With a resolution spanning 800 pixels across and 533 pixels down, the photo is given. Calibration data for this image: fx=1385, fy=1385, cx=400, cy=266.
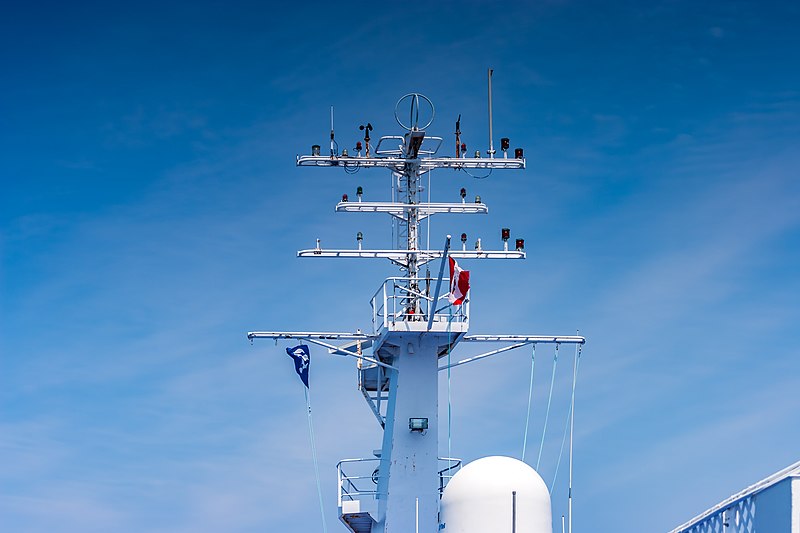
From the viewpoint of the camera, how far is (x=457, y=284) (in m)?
33.4

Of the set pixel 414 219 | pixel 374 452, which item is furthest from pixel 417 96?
pixel 374 452

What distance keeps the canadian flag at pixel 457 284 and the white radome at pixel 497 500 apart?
5.38 metres

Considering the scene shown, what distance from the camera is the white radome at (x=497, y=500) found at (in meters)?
28.3

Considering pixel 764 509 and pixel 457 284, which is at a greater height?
pixel 457 284

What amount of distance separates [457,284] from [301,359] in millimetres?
6702

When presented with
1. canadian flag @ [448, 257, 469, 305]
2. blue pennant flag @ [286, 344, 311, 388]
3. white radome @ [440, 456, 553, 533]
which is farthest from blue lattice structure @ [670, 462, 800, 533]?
blue pennant flag @ [286, 344, 311, 388]

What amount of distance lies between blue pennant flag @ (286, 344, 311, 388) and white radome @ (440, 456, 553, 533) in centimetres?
980

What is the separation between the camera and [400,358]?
36.8 metres

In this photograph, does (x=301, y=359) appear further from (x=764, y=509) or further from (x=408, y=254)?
(x=764, y=509)

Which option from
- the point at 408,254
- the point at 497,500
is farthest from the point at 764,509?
the point at 408,254

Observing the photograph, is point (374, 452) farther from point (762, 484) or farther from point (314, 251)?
point (762, 484)

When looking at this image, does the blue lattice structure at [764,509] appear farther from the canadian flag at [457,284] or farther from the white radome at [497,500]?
the canadian flag at [457,284]

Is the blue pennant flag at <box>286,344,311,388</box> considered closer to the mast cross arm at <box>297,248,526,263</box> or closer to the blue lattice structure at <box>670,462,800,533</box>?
the mast cross arm at <box>297,248,526,263</box>

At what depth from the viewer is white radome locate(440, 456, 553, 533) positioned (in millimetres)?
28281
